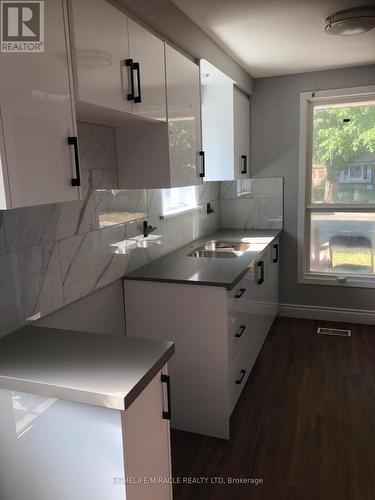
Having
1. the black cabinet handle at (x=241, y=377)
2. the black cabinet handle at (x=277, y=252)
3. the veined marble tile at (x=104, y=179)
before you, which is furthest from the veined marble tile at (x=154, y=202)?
the black cabinet handle at (x=277, y=252)

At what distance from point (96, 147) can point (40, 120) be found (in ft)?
2.64

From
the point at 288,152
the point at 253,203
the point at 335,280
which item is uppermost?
the point at 288,152

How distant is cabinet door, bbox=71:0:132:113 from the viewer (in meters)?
1.39

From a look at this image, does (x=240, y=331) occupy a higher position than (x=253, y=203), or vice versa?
(x=253, y=203)

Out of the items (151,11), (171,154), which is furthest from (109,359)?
(151,11)

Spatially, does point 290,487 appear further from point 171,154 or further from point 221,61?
point 221,61

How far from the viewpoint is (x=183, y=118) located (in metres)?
2.30

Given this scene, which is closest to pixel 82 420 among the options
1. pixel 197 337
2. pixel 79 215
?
pixel 79 215

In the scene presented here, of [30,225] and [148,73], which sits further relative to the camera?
[148,73]

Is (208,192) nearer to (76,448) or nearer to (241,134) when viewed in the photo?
(241,134)

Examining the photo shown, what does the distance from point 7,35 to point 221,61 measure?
1.98m

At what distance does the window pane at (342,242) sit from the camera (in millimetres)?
3854

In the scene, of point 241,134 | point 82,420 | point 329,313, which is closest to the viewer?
point 82,420

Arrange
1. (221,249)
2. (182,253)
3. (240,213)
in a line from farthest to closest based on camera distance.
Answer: (240,213) → (221,249) → (182,253)
